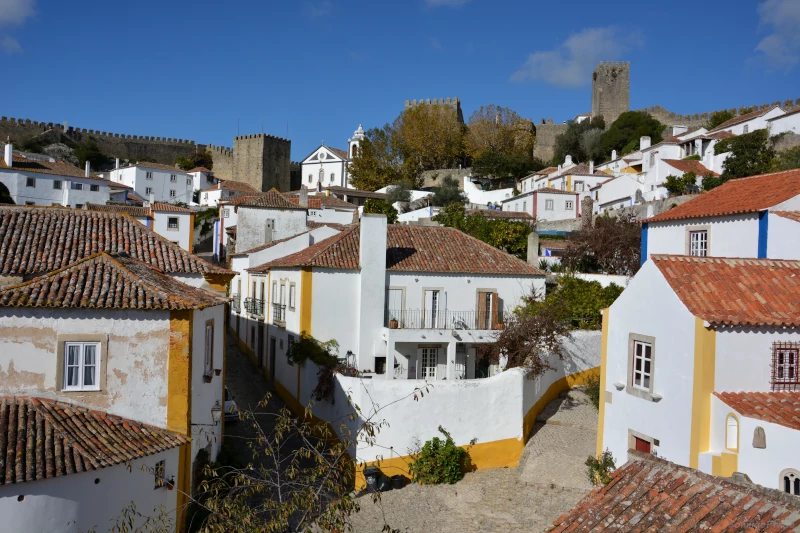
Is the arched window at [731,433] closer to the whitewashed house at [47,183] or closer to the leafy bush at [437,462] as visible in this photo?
the leafy bush at [437,462]

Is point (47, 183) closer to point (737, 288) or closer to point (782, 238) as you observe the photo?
point (782, 238)

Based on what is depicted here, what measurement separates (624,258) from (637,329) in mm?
16565

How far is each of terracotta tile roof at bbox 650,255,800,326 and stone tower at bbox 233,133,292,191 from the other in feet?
236

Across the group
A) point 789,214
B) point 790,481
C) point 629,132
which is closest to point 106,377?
point 790,481

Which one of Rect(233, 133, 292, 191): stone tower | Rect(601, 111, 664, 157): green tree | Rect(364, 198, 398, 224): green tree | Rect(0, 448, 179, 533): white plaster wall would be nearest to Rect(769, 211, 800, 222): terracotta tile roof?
Rect(0, 448, 179, 533): white plaster wall

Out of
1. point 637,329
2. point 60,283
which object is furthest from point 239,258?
point 637,329

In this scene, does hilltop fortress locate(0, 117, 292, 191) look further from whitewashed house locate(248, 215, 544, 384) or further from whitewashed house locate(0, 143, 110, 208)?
whitewashed house locate(248, 215, 544, 384)

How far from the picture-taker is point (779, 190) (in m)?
19.2

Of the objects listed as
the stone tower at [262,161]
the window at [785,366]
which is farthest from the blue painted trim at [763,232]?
the stone tower at [262,161]

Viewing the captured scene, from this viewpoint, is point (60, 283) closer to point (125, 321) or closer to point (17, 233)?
point (125, 321)

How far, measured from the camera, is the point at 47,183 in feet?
185

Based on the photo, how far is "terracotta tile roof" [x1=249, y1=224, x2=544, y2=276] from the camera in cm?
2428

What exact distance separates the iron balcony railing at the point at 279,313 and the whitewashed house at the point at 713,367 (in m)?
14.2

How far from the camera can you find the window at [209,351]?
15.4m
